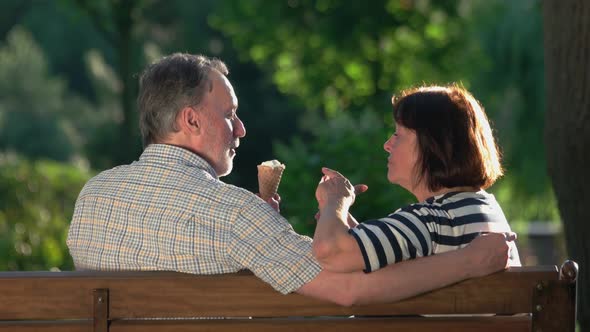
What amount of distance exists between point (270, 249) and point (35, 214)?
7.12 meters

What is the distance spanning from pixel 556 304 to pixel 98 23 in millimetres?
22810

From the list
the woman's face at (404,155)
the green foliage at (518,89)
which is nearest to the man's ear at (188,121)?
the woman's face at (404,155)

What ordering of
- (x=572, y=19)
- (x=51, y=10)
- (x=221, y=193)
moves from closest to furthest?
1. (x=221, y=193)
2. (x=572, y=19)
3. (x=51, y=10)

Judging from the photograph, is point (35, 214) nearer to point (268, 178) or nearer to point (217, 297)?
point (268, 178)

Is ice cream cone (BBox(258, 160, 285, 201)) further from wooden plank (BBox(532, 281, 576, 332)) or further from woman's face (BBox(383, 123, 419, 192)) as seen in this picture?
wooden plank (BBox(532, 281, 576, 332))

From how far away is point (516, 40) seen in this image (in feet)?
66.6

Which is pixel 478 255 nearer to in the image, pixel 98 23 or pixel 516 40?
pixel 516 40

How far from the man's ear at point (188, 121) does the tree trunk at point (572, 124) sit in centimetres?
199

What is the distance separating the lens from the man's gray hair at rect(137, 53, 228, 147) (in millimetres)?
3508

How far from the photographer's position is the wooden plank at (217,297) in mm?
2959

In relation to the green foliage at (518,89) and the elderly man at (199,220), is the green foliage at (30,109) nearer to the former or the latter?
the green foliage at (518,89)

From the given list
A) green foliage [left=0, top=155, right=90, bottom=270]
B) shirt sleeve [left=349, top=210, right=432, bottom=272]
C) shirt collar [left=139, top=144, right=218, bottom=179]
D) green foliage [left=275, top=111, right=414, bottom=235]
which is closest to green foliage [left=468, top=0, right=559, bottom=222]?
green foliage [left=0, top=155, right=90, bottom=270]

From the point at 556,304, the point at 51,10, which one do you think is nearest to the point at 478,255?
the point at 556,304

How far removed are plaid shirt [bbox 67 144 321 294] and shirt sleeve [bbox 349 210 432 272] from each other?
0.48 ft
